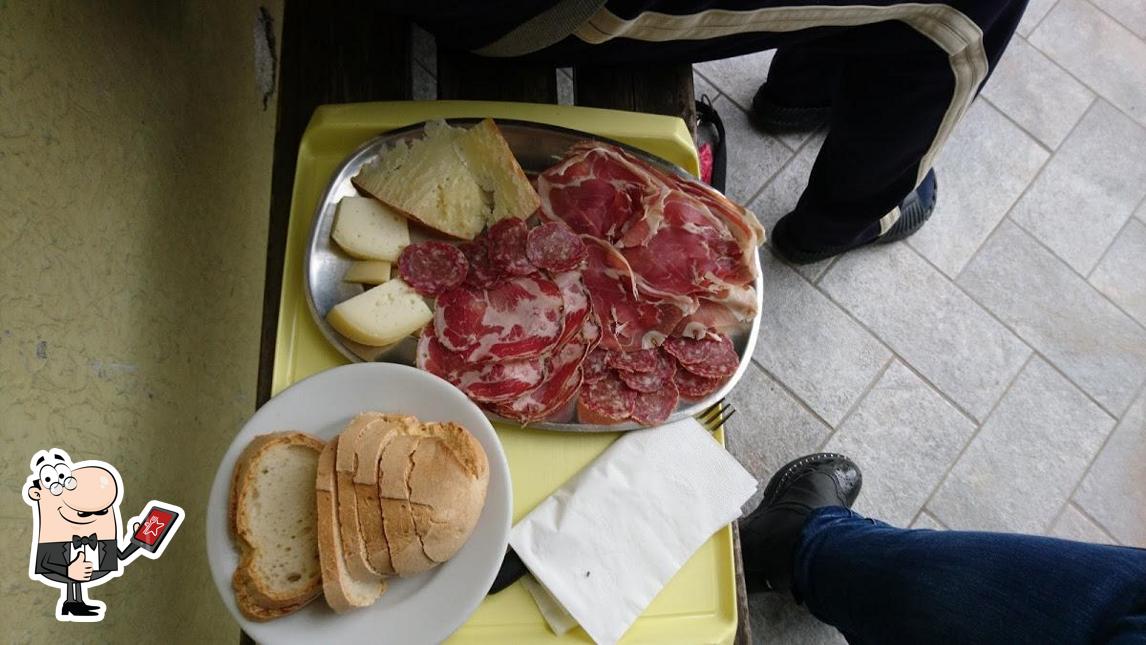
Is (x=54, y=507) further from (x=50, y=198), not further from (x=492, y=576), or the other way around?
(x=492, y=576)

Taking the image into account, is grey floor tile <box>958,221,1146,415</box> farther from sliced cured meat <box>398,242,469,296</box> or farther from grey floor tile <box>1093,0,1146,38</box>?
sliced cured meat <box>398,242,469,296</box>

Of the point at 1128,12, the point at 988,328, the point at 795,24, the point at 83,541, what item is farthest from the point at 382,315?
the point at 1128,12

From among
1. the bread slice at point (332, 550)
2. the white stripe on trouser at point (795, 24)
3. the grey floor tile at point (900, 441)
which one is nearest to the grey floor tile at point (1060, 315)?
the grey floor tile at point (900, 441)

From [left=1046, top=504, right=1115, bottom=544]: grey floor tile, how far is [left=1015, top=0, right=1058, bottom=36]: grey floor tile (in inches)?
48.0

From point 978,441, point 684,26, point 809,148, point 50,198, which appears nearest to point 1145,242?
point 978,441

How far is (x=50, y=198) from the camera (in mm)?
630

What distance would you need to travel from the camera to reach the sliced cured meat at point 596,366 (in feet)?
3.12

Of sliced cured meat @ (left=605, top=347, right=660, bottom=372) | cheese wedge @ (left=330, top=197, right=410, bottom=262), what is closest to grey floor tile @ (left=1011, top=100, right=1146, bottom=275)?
sliced cured meat @ (left=605, top=347, right=660, bottom=372)

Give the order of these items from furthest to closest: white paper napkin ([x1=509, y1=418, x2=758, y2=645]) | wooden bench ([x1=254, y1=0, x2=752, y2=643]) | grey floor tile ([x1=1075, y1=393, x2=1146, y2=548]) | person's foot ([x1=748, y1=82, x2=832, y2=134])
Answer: person's foot ([x1=748, y1=82, x2=832, y2=134]) < grey floor tile ([x1=1075, y1=393, x2=1146, y2=548]) < wooden bench ([x1=254, y1=0, x2=752, y2=643]) < white paper napkin ([x1=509, y1=418, x2=758, y2=645])

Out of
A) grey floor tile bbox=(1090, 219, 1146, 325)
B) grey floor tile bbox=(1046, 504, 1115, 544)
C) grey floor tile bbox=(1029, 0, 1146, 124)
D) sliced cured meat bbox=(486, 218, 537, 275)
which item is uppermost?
grey floor tile bbox=(1029, 0, 1146, 124)

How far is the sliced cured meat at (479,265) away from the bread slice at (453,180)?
1cm

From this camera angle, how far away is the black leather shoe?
0.60m

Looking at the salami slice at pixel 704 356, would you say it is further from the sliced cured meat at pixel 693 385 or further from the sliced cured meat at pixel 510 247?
the sliced cured meat at pixel 510 247

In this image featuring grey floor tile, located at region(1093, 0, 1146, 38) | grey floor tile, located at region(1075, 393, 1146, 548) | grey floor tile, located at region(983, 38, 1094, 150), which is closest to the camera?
grey floor tile, located at region(1075, 393, 1146, 548)
